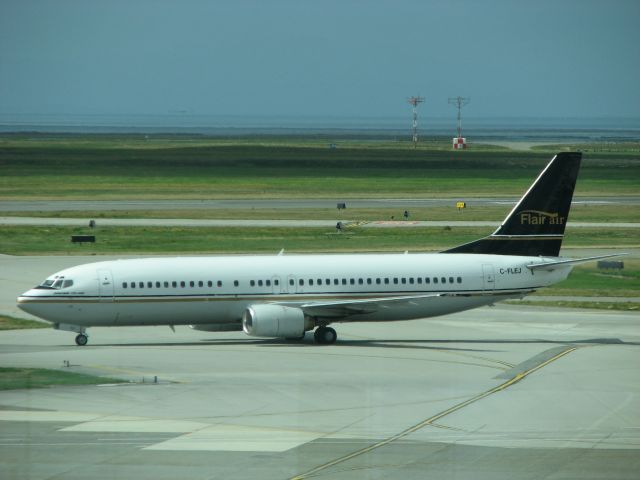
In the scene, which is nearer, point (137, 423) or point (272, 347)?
point (137, 423)

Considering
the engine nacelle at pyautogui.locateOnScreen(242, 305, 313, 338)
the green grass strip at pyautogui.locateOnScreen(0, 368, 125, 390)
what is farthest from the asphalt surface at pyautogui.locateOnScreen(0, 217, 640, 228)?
the green grass strip at pyautogui.locateOnScreen(0, 368, 125, 390)

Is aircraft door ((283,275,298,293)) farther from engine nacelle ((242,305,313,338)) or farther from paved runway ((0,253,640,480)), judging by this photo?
paved runway ((0,253,640,480))

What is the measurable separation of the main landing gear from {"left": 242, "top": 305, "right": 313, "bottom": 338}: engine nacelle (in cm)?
70

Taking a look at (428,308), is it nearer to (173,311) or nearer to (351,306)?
(351,306)

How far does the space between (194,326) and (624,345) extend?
18.4 m

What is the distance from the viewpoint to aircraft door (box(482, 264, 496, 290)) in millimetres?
53969

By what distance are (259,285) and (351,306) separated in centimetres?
404

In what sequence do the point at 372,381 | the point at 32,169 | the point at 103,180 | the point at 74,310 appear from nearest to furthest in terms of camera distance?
1. the point at 372,381
2. the point at 74,310
3. the point at 103,180
4. the point at 32,169

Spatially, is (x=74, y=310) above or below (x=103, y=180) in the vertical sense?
below

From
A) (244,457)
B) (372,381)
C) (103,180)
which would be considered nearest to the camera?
(244,457)

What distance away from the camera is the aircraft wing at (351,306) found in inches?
2021

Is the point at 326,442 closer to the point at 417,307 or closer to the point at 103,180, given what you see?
the point at 417,307

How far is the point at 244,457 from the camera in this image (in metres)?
30.1

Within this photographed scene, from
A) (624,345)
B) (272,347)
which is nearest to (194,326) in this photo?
(272,347)
